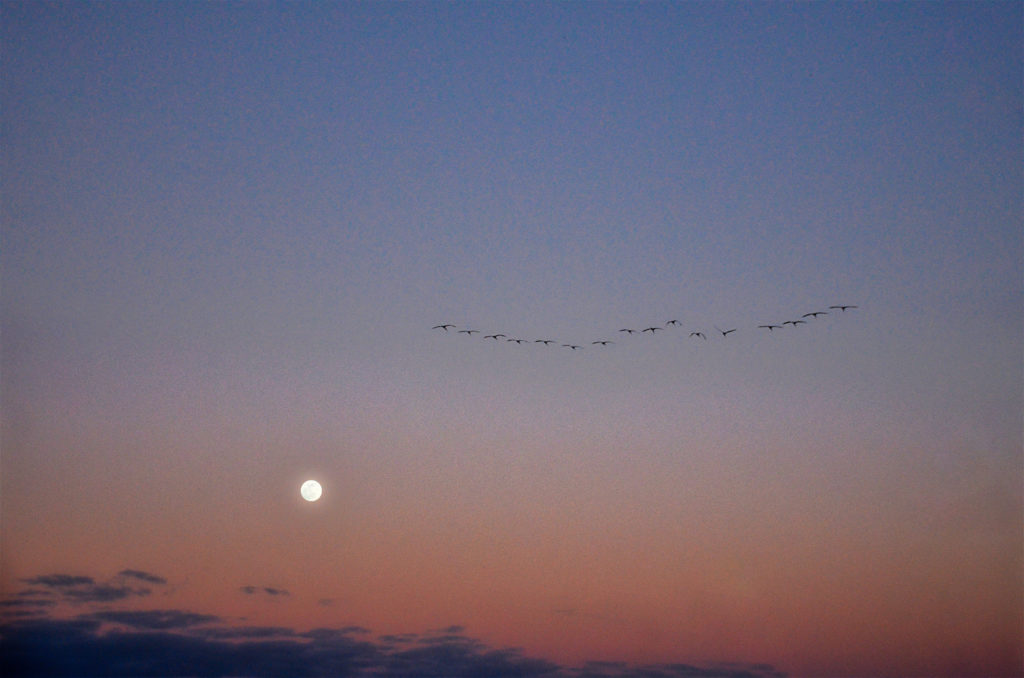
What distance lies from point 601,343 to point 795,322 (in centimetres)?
1511

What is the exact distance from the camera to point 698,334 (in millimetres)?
86250

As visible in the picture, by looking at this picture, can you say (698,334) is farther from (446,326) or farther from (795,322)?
(446,326)

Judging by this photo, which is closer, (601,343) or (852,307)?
(852,307)

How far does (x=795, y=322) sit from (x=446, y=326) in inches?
1049

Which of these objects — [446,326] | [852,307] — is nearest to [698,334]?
[852,307]

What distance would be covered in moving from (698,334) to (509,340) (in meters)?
15.3

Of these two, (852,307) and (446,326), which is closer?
(852,307)

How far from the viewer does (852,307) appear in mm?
77188

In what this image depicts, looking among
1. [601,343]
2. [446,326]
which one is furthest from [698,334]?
[446,326]

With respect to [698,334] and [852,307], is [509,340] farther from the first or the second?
[852,307]

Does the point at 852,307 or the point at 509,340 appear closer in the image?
the point at 852,307

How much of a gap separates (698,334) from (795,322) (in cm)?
865

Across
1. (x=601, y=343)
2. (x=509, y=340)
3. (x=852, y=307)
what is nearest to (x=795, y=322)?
(x=852, y=307)

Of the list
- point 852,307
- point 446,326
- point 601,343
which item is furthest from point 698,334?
point 446,326
